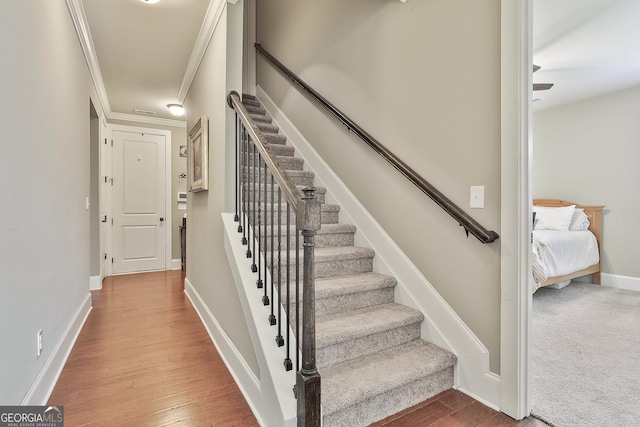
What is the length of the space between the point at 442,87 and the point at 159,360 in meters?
2.65

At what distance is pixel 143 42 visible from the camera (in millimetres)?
3004

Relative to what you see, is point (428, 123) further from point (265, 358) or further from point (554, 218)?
point (554, 218)

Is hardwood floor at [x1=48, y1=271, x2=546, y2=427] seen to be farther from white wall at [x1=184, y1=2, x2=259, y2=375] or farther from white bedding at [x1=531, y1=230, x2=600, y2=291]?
white bedding at [x1=531, y1=230, x2=600, y2=291]

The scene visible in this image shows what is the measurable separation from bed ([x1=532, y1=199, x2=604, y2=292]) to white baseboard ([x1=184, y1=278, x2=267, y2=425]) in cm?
303

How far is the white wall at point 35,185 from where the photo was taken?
1.31 m

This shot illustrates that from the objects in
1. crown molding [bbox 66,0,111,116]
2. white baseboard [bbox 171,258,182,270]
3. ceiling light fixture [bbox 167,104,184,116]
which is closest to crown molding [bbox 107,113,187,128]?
ceiling light fixture [bbox 167,104,184,116]

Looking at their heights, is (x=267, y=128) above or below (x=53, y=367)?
above

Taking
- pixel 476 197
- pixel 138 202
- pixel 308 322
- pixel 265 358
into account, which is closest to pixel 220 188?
pixel 265 358

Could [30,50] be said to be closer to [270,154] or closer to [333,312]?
[270,154]

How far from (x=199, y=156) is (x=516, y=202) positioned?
8.31 ft

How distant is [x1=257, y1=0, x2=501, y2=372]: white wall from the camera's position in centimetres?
170

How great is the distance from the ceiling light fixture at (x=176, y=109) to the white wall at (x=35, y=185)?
191 centimetres

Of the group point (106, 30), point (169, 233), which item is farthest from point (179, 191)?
point (106, 30)

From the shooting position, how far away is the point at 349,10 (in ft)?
9.28
